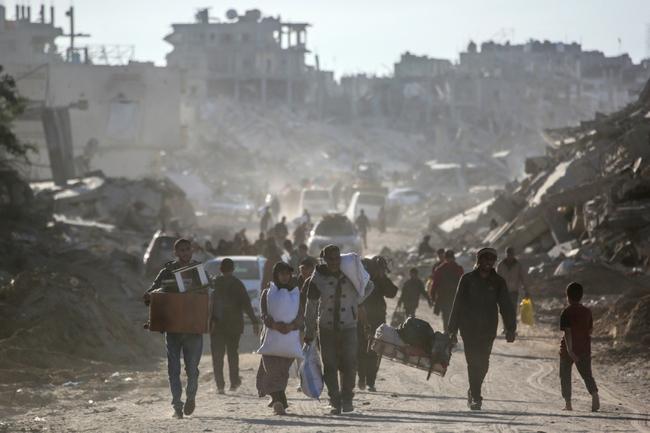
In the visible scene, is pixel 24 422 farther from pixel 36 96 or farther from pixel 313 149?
pixel 313 149

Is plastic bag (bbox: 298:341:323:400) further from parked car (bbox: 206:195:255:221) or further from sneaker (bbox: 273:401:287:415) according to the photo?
parked car (bbox: 206:195:255:221)

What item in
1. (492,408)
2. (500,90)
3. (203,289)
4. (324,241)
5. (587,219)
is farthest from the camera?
(500,90)

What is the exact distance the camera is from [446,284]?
2114cm

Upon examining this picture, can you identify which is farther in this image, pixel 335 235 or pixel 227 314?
pixel 335 235

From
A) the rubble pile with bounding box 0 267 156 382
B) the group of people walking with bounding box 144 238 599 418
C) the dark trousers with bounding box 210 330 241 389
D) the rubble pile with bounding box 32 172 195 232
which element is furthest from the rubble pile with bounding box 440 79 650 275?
the group of people walking with bounding box 144 238 599 418

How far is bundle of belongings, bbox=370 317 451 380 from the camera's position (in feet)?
46.4

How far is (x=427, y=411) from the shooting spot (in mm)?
14117

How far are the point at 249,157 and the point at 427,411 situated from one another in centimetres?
9447

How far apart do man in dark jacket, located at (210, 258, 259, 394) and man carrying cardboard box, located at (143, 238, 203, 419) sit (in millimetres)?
2267

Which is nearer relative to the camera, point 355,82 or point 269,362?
point 269,362

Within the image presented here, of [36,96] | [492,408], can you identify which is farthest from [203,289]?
[36,96]

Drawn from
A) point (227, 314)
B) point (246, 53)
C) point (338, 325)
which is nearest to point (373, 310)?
point (227, 314)

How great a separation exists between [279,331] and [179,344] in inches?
38.5

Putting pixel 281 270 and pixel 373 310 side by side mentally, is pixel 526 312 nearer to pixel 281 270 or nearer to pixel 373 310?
pixel 373 310
